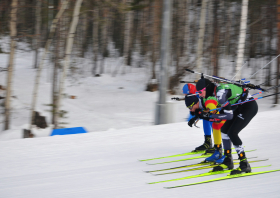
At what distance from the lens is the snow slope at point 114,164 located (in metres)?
3.65

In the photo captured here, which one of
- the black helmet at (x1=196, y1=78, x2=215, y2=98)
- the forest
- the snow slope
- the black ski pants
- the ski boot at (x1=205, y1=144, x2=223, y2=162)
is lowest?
the snow slope

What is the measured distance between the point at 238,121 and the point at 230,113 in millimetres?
251

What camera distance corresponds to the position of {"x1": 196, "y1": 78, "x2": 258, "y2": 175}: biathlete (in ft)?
12.7

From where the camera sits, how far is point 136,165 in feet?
15.6

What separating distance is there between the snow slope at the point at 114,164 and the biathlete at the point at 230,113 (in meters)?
0.37

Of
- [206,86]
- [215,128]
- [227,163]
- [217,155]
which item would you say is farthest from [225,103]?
[217,155]

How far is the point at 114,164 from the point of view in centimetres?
479

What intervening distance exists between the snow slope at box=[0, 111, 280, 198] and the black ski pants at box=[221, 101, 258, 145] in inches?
22.6

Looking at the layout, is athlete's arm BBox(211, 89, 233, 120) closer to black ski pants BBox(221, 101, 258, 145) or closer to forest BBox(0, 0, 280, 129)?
black ski pants BBox(221, 101, 258, 145)

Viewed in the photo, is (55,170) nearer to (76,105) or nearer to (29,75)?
(76,105)

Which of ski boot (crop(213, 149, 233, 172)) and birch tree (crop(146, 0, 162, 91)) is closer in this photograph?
ski boot (crop(213, 149, 233, 172))

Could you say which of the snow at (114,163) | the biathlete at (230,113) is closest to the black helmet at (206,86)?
the biathlete at (230,113)

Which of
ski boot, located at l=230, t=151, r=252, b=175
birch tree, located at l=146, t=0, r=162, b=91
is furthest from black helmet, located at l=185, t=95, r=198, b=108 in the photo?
birch tree, located at l=146, t=0, r=162, b=91

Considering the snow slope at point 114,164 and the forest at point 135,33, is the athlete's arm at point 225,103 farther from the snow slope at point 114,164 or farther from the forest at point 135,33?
the forest at point 135,33
